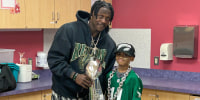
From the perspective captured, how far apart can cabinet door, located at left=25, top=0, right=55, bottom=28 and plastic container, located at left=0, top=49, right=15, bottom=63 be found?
14.1 inches

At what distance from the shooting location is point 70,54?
2.14 m

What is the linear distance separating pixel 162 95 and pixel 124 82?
56.6 inches

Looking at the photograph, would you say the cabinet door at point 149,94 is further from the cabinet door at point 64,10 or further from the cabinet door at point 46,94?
the cabinet door at point 64,10

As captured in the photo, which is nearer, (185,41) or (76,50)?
(76,50)

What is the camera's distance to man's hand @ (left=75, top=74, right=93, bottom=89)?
76.9 inches

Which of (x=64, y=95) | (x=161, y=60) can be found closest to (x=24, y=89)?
(x=64, y=95)

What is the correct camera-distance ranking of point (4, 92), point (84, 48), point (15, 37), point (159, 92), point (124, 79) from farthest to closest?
1. point (15, 37)
2. point (159, 92)
3. point (4, 92)
4. point (124, 79)
5. point (84, 48)

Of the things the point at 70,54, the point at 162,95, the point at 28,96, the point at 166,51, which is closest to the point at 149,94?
the point at 162,95

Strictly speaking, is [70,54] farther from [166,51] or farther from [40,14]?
[166,51]

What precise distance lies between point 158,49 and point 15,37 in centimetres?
179

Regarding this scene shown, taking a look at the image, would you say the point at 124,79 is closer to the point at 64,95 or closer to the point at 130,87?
the point at 130,87

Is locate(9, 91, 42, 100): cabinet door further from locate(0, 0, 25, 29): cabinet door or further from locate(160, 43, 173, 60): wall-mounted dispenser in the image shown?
locate(160, 43, 173, 60): wall-mounted dispenser

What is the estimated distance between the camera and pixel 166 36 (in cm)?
425

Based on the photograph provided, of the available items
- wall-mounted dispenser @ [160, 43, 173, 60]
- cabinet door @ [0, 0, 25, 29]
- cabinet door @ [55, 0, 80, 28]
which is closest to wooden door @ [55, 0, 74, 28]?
cabinet door @ [55, 0, 80, 28]
